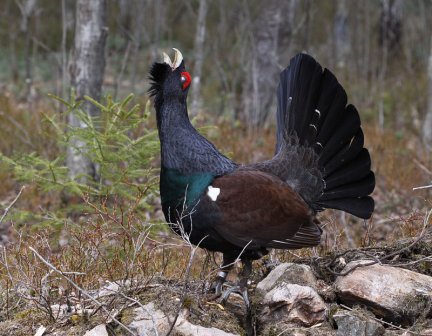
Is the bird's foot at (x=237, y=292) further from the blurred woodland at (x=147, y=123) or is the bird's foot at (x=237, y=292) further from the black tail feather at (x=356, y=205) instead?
the black tail feather at (x=356, y=205)

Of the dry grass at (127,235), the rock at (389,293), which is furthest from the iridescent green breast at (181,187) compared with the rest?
the rock at (389,293)

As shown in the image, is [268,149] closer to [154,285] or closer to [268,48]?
[268,48]

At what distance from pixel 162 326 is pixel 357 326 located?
44.5 inches

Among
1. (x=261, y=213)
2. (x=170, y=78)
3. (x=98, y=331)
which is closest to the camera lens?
(x=98, y=331)

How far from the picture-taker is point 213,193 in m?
4.22

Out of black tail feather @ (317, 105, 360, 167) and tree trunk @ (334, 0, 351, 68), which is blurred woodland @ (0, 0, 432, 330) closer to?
tree trunk @ (334, 0, 351, 68)

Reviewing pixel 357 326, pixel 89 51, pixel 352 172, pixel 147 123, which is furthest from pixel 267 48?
pixel 357 326

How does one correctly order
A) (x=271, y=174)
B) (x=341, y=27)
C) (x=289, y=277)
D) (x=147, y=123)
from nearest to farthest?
(x=289, y=277) < (x=271, y=174) < (x=147, y=123) < (x=341, y=27)

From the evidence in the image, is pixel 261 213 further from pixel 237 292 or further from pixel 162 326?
pixel 162 326

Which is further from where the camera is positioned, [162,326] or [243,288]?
[243,288]

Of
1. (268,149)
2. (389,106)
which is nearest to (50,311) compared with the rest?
(268,149)

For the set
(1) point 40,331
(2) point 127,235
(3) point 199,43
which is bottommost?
(1) point 40,331

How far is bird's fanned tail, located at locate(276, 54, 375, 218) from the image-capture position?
196 inches

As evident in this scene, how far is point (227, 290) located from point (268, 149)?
575cm
